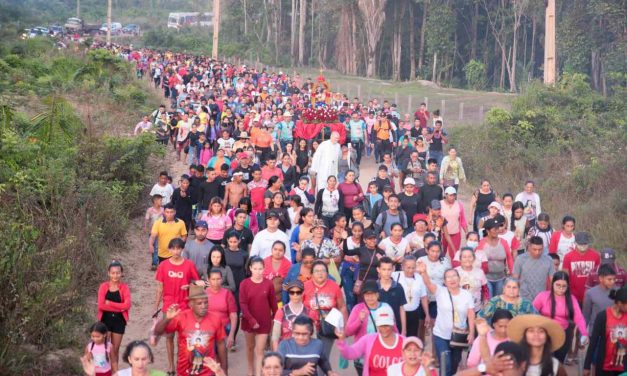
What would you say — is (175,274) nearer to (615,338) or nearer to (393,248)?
(393,248)

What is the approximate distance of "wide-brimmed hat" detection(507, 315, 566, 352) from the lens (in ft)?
22.7

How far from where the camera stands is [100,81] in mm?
31938

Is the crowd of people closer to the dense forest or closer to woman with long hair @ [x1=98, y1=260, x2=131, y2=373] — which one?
woman with long hair @ [x1=98, y1=260, x2=131, y2=373]

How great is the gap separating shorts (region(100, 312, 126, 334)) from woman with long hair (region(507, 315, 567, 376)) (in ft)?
14.2

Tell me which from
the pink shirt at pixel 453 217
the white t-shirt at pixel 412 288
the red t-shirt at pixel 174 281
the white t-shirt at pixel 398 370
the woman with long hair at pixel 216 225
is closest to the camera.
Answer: the white t-shirt at pixel 398 370

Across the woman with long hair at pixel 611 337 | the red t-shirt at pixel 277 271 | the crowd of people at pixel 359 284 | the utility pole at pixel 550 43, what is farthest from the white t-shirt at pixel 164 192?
the utility pole at pixel 550 43

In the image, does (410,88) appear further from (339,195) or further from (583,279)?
(583,279)

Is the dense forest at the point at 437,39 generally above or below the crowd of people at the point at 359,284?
above

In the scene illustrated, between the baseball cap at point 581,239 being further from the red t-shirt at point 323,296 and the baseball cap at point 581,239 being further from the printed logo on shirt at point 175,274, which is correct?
the printed logo on shirt at point 175,274

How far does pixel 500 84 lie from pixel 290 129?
35305 mm

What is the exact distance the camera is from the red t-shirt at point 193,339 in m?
8.42

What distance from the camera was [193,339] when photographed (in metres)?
8.45

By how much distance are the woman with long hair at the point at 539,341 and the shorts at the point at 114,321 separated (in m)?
4.33

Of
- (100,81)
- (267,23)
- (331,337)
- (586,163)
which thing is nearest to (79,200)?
(331,337)
